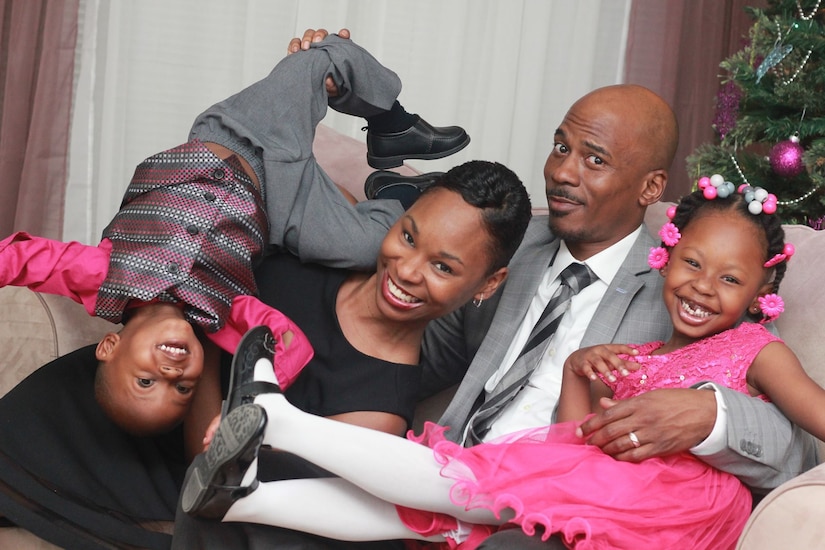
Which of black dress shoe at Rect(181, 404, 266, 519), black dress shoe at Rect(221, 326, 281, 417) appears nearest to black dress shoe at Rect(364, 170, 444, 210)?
black dress shoe at Rect(221, 326, 281, 417)

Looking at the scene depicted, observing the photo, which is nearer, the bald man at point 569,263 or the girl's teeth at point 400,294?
the girl's teeth at point 400,294

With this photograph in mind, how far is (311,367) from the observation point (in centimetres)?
199

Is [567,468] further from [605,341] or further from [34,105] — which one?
[34,105]

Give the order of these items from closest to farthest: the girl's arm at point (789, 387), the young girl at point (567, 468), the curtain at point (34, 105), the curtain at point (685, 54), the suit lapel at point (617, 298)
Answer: the young girl at point (567, 468) → the girl's arm at point (789, 387) → the suit lapel at point (617, 298) → the curtain at point (34, 105) → the curtain at point (685, 54)

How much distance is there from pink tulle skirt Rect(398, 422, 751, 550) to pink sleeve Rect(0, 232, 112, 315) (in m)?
0.76

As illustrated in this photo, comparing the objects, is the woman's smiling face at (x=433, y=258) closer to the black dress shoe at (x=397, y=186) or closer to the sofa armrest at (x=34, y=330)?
the black dress shoe at (x=397, y=186)

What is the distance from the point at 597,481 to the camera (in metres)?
1.54

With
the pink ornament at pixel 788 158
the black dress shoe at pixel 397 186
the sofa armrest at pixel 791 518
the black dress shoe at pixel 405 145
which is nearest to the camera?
the sofa armrest at pixel 791 518

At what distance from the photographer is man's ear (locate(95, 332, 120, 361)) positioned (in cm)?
182

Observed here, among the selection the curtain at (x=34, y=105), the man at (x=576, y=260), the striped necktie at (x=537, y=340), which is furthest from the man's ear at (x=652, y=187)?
the curtain at (x=34, y=105)

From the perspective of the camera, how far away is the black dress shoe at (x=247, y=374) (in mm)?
1514

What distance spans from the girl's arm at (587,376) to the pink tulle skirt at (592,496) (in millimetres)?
217

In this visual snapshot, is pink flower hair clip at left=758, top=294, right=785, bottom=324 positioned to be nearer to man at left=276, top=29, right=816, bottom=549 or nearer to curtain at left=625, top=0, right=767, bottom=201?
man at left=276, top=29, right=816, bottom=549

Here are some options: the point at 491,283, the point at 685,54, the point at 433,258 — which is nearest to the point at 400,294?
the point at 433,258
